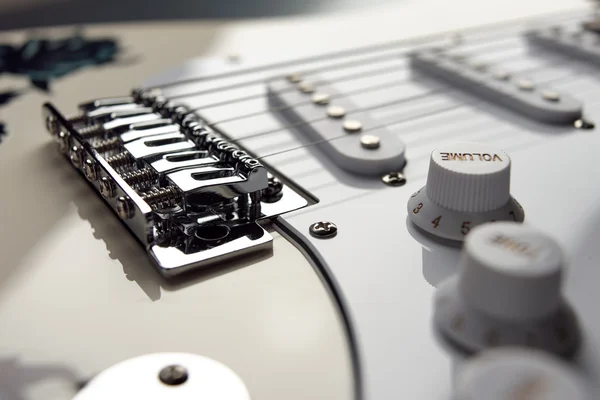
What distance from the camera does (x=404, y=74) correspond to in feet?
3.75

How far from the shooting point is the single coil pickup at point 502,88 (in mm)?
941

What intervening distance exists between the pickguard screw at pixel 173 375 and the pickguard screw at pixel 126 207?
0.20m

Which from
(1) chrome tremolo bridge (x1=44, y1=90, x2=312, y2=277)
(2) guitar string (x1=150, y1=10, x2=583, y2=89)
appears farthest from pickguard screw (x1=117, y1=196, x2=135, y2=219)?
(2) guitar string (x1=150, y1=10, x2=583, y2=89)

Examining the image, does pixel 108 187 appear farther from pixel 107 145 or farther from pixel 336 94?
pixel 336 94

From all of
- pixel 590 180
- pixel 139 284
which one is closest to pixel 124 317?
pixel 139 284

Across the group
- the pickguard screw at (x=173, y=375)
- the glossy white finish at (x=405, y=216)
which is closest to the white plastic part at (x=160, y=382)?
the pickguard screw at (x=173, y=375)

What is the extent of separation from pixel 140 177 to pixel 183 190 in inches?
3.5

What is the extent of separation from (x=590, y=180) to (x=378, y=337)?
0.40m

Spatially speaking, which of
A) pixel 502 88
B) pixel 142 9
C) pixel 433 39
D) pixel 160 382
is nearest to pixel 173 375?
pixel 160 382

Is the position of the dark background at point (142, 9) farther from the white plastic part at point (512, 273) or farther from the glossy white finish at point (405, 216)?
the white plastic part at point (512, 273)

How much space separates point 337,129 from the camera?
89 centimetres

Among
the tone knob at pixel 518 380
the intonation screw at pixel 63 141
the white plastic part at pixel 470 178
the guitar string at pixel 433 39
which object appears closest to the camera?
the tone knob at pixel 518 380

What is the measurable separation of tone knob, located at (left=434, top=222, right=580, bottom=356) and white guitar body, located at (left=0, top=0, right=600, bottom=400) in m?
0.03

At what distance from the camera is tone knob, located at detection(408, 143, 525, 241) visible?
623 millimetres
